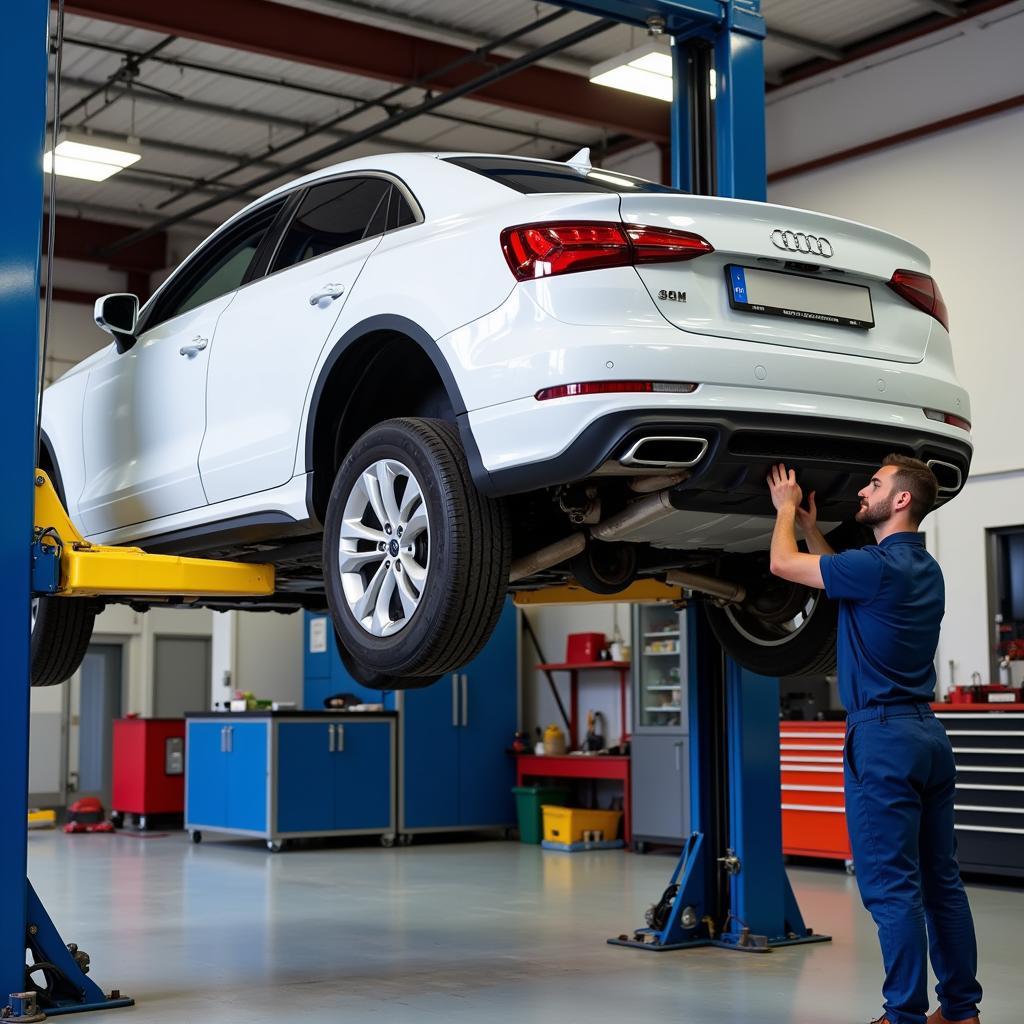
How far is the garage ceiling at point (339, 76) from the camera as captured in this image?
9.42 m

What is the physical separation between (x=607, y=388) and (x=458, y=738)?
322 inches

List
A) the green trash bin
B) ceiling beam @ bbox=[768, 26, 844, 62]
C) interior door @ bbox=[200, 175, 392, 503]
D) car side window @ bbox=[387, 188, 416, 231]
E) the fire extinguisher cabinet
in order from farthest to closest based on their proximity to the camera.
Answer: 1. the fire extinguisher cabinet
2. the green trash bin
3. ceiling beam @ bbox=[768, 26, 844, 62]
4. interior door @ bbox=[200, 175, 392, 503]
5. car side window @ bbox=[387, 188, 416, 231]

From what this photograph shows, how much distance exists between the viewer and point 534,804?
34.8 feet

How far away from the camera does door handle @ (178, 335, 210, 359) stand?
4.22 meters

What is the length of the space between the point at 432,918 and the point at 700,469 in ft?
12.7

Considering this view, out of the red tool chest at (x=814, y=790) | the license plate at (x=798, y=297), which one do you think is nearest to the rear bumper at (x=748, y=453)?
the license plate at (x=798, y=297)

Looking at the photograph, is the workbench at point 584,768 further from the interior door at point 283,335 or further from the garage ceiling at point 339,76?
the interior door at point 283,335

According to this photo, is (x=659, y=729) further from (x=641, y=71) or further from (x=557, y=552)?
(x=557, y=552)

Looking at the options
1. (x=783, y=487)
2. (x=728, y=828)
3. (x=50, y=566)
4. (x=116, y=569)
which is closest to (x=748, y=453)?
(x=783, y=487)

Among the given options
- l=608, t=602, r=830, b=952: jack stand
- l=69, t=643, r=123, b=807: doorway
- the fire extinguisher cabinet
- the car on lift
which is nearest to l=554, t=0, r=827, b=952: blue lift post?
l=608, t=602, r=830, b=952: jack stand

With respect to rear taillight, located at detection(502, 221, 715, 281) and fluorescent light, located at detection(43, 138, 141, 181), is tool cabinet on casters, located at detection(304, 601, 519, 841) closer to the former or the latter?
fluorescent light, located at detection(43, 138, 141, 181)

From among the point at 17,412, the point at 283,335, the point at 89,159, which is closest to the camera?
the point at 283,335

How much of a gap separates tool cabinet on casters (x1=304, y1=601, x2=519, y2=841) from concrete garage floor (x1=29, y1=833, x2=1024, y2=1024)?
143 cm

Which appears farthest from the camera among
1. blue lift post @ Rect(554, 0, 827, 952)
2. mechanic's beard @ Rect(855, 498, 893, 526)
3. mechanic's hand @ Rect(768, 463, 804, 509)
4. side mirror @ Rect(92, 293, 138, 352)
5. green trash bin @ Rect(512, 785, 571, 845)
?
green trash bin @ Rect(512, 785, 571, 845)
